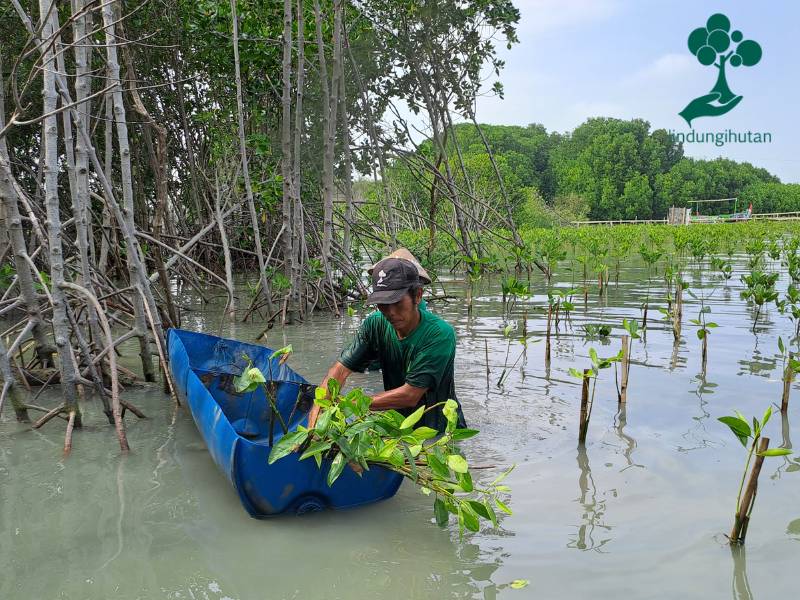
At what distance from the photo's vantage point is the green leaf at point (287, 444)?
8.90 feet

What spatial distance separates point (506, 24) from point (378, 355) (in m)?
8.92

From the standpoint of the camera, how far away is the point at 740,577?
2635 millimetres

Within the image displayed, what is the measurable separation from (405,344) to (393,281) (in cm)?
38

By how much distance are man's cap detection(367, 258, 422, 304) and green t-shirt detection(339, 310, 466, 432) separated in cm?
24

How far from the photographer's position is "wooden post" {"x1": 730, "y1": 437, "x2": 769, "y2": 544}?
8.54 ft

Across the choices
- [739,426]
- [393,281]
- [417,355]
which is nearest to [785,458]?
[739,426]

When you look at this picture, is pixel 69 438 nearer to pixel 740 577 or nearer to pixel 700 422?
pixel 740 577

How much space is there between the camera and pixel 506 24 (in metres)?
11.1

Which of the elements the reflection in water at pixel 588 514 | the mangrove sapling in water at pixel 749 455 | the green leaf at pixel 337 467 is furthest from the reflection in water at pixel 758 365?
the green leaf at pixel 337 467

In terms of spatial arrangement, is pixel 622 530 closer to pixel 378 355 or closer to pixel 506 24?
pixel 378 355

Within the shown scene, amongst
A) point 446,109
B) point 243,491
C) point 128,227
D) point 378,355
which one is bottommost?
point 243,491

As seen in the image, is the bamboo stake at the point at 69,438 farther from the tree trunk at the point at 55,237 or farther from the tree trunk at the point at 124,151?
the tree trunk at the point at 124,151

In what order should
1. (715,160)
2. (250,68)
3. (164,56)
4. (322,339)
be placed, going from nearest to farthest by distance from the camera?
1. (322,339)
2. (164,56)
3. (250,68)
4. (715,160)

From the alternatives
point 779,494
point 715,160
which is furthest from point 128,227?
point 715,160
